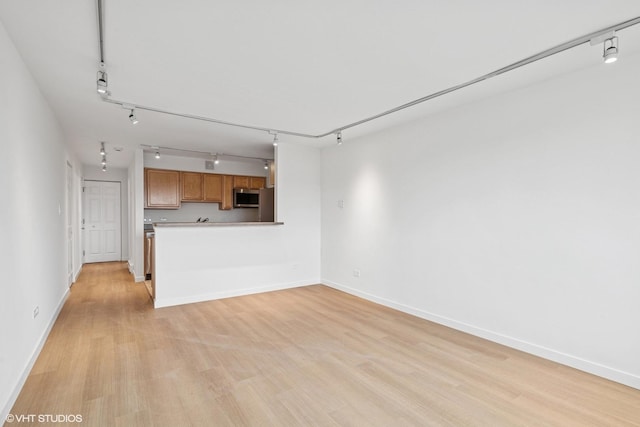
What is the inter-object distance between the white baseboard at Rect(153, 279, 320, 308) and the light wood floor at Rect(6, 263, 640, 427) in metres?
0.49

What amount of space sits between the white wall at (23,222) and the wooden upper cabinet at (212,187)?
3128 millimetres

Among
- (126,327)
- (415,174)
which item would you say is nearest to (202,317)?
(126,327)

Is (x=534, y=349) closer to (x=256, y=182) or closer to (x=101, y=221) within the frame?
(x=256, y=182)

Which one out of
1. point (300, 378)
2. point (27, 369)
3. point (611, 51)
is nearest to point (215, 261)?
point (27, 369)

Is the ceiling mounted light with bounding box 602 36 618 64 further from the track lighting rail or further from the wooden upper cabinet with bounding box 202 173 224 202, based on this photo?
the wooden upper cabinet with bounding box 202 173 224 202

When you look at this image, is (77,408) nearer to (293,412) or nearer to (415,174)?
(293,412)

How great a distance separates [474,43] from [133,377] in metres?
3.54

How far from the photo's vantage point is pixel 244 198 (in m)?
7.15

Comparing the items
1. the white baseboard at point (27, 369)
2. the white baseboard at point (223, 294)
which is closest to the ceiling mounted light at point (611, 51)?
the white baseboard at point (27, 369)

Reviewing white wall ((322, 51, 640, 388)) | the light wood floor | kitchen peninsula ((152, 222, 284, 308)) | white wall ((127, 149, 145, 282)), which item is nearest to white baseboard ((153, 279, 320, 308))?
kitchen peninsula ((152, 222, 284, 308))

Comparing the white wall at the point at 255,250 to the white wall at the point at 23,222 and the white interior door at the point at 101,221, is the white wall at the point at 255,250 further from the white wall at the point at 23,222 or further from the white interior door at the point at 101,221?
the white interior door at the point at 101,221

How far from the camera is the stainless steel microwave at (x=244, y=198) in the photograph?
23.3ft

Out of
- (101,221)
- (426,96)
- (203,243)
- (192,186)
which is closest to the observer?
(426,96)

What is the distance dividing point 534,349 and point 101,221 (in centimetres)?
929
